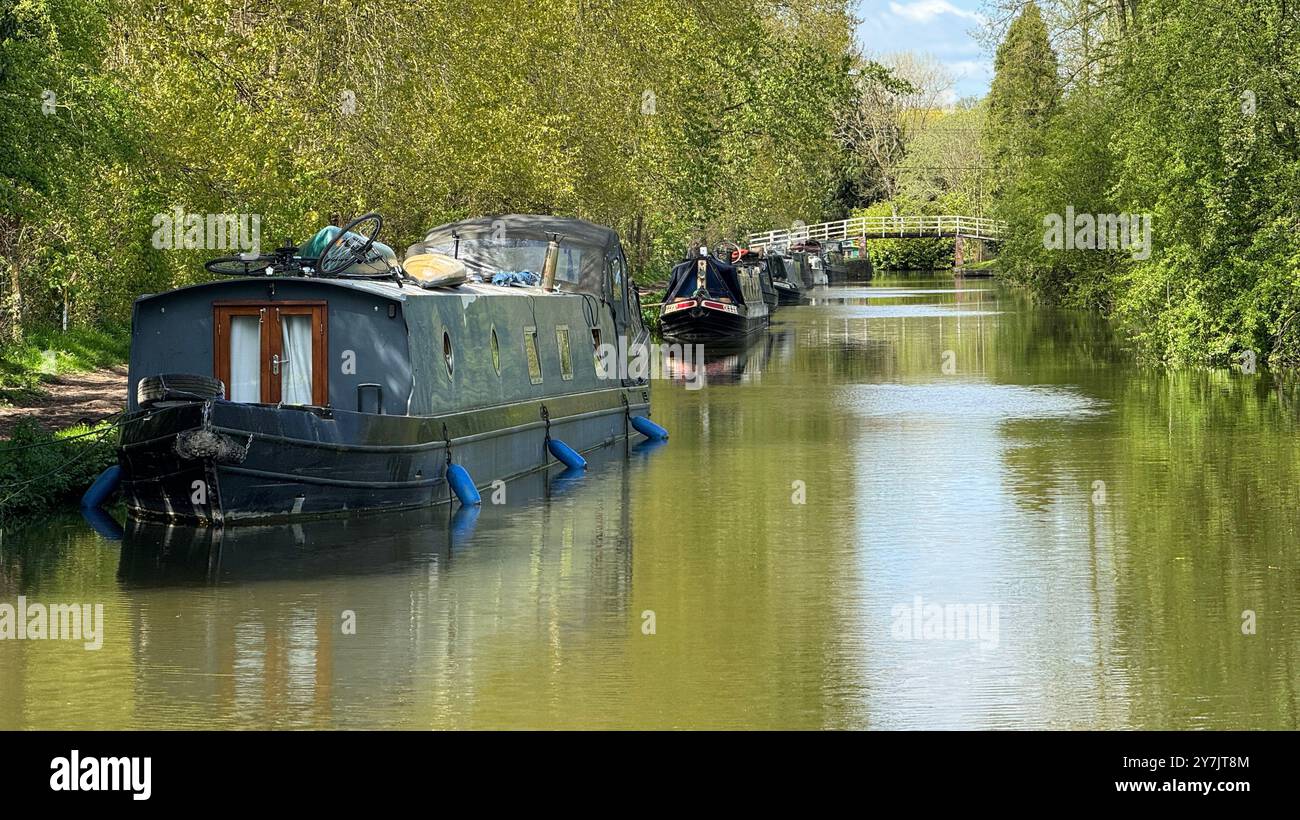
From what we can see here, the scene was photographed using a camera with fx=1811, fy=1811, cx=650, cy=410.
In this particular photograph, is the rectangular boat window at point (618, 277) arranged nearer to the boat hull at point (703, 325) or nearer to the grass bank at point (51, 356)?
the grass bank at point (51, 356)

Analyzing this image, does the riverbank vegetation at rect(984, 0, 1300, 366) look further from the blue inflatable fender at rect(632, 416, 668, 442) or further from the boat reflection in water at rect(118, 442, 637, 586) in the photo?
the boat reflection in water at rect(118, 442, 637, 586)

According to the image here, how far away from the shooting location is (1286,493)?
60.9 feet

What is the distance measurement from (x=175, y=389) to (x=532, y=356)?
20.4 feet

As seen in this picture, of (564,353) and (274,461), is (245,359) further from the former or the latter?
(564,353)

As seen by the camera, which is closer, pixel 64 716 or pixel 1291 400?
pixel 64 716

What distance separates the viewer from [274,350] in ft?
57.9

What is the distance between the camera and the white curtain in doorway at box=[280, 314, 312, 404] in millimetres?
17609

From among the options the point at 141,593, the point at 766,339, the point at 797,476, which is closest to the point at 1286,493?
the point at 797,476

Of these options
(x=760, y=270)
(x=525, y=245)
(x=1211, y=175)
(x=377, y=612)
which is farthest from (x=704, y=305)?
(x=377, y=612)

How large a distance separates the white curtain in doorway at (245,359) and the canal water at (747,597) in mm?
1689

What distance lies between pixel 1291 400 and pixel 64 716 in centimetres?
2090
